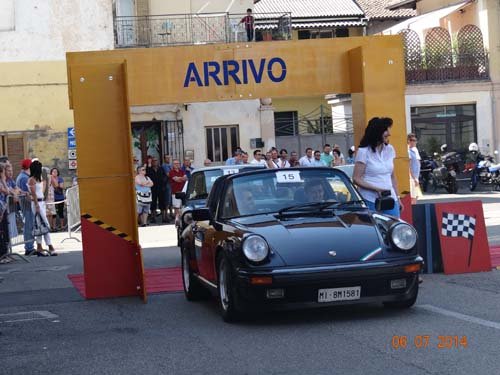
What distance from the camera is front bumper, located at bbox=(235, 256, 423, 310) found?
29.5 feet

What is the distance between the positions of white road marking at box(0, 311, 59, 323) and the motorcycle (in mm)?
24996

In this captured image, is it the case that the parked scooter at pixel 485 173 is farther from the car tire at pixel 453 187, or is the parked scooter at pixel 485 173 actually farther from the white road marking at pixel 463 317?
the white road marking at pixel 463 317

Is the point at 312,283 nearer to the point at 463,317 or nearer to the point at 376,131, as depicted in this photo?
the point at 463,317

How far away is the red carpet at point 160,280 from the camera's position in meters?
13.2

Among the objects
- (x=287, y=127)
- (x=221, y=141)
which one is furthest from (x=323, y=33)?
(x=221, y=141)

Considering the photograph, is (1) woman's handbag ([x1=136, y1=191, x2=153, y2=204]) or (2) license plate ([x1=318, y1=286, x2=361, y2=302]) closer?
(2) license plate ([x1=318, y1=286, x2=361, y2=302])

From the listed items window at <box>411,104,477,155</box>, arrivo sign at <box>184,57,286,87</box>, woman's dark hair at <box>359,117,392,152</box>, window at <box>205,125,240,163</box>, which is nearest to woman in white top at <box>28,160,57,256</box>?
arrivo sign at <box>184,57,286,87</box>

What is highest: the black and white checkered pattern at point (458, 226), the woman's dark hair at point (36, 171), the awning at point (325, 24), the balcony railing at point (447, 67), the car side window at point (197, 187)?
the awning at point (325, 24)

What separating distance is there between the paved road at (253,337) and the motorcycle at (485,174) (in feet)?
73.4

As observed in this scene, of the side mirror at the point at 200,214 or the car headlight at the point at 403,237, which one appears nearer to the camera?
the car headlight at the point at 403,237

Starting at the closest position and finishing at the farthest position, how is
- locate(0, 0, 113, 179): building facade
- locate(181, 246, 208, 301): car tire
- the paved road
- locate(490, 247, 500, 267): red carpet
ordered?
the paved road
locate(181, 246, 208, 301): car tire
locate(490, 247, 500, 267): red carpet
locate(0, 0, 113, 179): building facade

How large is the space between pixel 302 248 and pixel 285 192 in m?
1.37

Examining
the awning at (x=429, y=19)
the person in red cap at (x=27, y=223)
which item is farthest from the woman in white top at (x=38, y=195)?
the awning at (x=429, y=19)

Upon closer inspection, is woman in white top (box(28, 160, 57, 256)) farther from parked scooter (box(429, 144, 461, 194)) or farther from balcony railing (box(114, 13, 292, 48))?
parked scooter (box(429, 144, 461, 194))
